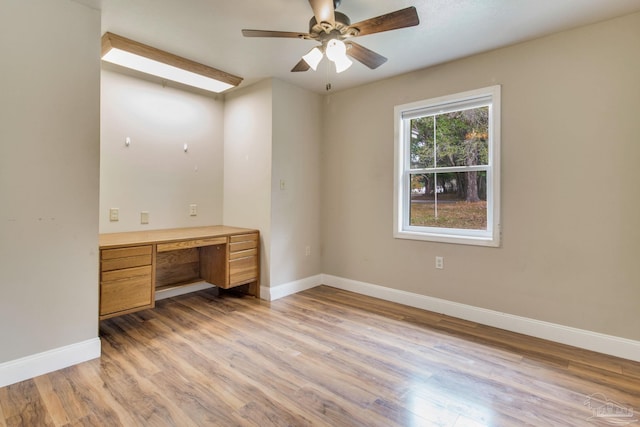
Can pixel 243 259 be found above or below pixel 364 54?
below

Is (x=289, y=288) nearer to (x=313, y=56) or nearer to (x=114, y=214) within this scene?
(x=114, y=214)

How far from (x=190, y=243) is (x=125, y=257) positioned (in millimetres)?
568

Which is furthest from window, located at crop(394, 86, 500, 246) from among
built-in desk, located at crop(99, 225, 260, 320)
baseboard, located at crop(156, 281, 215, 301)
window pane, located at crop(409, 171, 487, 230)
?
baseboard, located at crop(156, 281, 215, 301)

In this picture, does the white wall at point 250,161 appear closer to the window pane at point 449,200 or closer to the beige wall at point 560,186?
the beige wall at point 560,186

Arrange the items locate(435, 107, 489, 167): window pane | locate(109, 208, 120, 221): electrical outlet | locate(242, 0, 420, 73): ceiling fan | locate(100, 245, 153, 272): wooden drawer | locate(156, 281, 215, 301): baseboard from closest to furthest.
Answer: locate(242, 0, 420, 73): ceiling fan → locate(100, 245, 153, 272): wooden drawer → locate(435, 107, 489, 167): window pane → locate(109, 208, 120, 221): electrical outlet → locate(156, 281, 215, 301): baseboard

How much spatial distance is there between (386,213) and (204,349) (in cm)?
222

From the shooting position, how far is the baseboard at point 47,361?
189 cm

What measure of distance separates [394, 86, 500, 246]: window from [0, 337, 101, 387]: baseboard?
2821 mm

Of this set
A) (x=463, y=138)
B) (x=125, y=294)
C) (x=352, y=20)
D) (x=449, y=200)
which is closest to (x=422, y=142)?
(x=463, y=138)

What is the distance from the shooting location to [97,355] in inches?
87.6

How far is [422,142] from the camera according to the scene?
3301 mm

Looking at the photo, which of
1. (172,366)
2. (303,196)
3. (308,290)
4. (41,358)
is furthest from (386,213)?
(41,358)

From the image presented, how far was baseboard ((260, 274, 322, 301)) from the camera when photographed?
11.4 ft

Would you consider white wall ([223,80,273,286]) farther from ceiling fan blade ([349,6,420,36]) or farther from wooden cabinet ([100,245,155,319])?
ceiling fan blade ([349,6,420,36])
